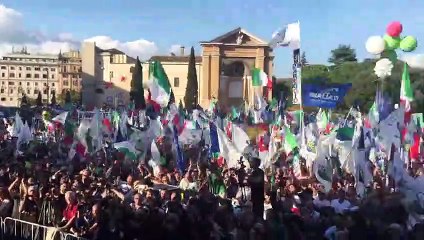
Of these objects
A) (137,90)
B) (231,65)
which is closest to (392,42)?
(137,90)

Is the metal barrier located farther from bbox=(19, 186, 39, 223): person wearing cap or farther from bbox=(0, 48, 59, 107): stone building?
bbox=(0, 48, 59, 107): stone building

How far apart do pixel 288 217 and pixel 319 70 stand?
333 ft

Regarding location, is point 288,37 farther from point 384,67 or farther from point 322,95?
point 384,67

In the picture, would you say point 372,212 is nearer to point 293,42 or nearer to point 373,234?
point 373,234

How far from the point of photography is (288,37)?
19797mm

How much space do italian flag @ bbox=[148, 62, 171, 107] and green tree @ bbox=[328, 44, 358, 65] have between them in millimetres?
98133

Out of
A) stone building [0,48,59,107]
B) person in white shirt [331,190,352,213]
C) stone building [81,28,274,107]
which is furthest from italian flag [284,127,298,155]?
stone building [0,48,59,107]

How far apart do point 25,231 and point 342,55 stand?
363 ft

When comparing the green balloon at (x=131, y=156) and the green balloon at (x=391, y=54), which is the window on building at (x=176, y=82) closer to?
the green balloon at (x=391, y=54)

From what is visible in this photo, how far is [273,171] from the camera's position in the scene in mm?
17812

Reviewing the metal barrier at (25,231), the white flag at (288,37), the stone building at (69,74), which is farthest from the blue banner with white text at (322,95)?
the stone building at (69,74)

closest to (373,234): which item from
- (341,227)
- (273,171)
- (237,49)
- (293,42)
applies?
(341,227)

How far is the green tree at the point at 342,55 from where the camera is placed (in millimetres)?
118037

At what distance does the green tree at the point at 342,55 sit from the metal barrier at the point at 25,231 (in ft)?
357
